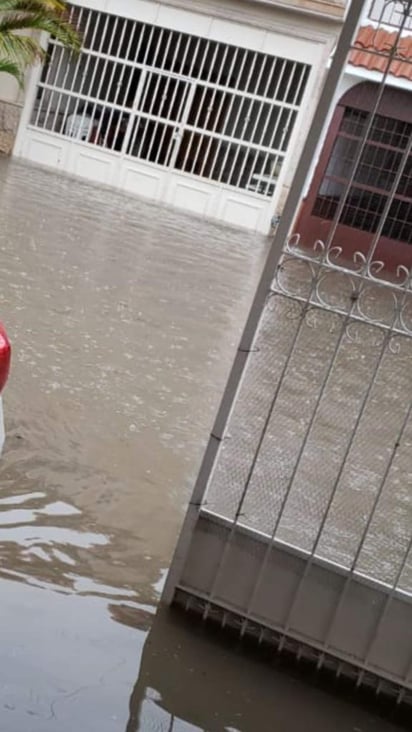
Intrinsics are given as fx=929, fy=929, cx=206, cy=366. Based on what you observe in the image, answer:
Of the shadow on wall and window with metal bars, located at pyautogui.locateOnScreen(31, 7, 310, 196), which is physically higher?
window with metal bars, located at pyautogui.locateOnScreen(31, 7, 310, 196)

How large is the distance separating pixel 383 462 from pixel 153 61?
496 inches

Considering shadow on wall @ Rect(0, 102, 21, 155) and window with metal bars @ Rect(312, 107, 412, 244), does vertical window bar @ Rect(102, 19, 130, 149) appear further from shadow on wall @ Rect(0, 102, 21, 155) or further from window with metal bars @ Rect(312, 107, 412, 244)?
window with metal bars @ Rect(312, 107, 412, 244)

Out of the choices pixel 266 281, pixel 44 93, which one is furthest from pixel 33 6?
pixel 266 281

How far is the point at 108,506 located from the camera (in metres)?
3.87

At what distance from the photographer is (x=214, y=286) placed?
31.0 feet

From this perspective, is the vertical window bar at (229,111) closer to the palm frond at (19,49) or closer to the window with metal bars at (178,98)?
the window with metal bars at (178,98)

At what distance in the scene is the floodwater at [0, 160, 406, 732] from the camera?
2.74 meters

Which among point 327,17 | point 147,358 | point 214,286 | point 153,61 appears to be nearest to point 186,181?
point 153,61

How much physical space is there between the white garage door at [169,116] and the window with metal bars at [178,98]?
2 cm

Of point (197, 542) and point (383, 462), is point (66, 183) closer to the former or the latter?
point (383, 462)

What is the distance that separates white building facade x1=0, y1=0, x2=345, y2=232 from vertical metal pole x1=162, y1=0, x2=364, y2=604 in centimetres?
1257

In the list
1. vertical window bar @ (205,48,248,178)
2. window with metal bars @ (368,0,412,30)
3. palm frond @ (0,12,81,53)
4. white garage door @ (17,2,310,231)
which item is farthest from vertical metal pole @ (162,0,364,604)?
vertical window bar @ (205,48,248,178)

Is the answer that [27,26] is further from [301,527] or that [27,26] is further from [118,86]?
[301,527]

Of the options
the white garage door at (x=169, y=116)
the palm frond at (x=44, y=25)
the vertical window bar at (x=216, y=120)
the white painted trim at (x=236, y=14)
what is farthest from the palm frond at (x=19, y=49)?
the vertical window bar at (x=216, y=120)
